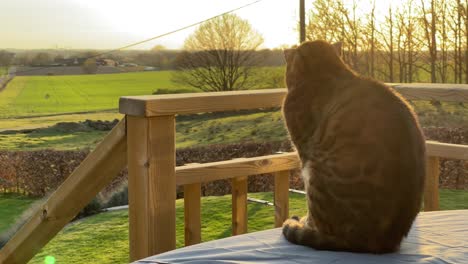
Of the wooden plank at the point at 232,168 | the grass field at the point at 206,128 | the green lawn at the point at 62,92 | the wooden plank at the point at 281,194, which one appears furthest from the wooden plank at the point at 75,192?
the green lawn at the point at 62,92

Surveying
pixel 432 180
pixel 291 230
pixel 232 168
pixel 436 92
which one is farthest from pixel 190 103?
pixel 432 180

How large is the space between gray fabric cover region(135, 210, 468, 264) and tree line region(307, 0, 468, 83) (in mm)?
8445

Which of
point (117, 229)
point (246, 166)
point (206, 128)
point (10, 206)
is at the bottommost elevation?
point (10, 206)

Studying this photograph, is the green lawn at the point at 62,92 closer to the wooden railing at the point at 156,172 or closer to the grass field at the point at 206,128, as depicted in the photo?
the grass field at the point at 206,128

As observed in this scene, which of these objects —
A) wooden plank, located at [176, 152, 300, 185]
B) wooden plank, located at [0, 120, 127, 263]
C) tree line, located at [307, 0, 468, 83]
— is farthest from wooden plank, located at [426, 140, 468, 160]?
tree line, located at [307, 0, 468, 83]

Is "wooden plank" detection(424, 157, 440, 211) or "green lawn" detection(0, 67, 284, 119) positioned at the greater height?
"green lawn" detection(0, 67, 284, 119)

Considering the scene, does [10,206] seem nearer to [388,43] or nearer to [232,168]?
[388,43]

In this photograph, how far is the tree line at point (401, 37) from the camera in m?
10.1

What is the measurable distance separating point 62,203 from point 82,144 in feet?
29.7

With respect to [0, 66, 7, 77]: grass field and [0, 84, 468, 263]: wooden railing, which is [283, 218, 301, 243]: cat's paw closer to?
[0, 84, 468, 263]: wooden railing

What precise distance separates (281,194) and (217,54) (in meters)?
9.17

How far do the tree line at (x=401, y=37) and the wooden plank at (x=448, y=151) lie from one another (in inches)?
291

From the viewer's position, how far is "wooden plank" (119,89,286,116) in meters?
2.08

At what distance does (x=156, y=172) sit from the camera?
212 centimetres
